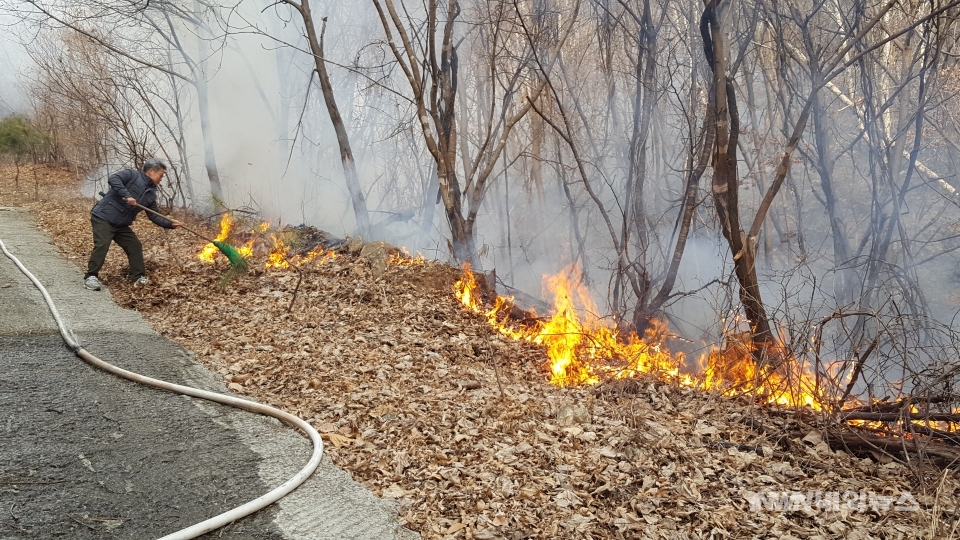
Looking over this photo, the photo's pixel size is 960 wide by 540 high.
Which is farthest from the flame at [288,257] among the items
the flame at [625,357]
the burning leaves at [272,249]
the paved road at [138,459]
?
the paved road at [138,459]

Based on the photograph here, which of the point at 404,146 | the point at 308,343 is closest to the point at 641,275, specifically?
the point at 308,343

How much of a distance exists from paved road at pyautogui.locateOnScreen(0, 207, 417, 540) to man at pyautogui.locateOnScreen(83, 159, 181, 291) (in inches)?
84.2

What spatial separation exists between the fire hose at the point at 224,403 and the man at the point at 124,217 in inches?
33.3

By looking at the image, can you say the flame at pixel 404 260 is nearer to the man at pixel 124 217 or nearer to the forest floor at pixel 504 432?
the forest floor at pixel 504 432

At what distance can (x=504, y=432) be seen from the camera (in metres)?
4.64

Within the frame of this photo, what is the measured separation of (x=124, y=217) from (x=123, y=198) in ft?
0.80

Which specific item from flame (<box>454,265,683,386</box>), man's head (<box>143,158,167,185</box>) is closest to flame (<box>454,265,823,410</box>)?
flame (<box>454,265,683,386</box>)

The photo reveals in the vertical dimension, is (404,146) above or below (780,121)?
below

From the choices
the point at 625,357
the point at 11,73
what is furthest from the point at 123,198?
the point at 11,73

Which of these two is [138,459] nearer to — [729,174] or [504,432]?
[504,432]

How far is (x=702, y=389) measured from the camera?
577 cm

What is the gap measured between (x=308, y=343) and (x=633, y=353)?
3.45 metres

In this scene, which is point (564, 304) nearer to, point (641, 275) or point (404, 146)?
point (641, 275)

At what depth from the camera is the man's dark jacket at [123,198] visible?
785cm
